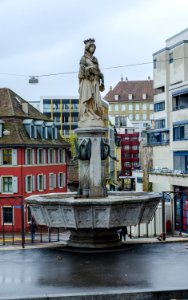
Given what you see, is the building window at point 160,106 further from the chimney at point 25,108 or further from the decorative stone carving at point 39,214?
the decorative stone carving at point 39,214

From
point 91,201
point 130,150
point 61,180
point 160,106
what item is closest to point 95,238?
point 91,201

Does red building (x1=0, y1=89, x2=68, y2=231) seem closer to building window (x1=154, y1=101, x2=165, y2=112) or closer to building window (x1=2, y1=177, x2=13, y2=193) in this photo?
building window (x1=2, y1=177, x2=13, y2=193)

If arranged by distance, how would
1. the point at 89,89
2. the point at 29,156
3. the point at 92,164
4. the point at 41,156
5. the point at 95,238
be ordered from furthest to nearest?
the point at 41,156 → the point at 29,156 → the point at 89,89 → the point at 92,164 → the point at 95,238

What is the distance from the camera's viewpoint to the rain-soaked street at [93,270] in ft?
40.3

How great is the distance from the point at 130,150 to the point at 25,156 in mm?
98943

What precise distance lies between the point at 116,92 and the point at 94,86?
166 metres

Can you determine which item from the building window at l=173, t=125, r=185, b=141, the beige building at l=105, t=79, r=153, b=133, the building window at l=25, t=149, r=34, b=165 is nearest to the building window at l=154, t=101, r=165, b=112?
the building window at l=25, t=149, r=34, b=165

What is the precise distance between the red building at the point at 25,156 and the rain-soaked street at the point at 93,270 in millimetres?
39090

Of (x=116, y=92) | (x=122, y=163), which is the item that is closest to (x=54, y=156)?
(x=122, y=163)

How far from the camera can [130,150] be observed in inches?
6250

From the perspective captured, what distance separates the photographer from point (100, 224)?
1608 centimetres

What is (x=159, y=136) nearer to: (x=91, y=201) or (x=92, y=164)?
(x=92, y=164)

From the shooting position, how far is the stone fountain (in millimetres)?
16047

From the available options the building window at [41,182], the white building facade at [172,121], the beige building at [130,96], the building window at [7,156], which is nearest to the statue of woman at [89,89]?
the white building facade at [172,121]
